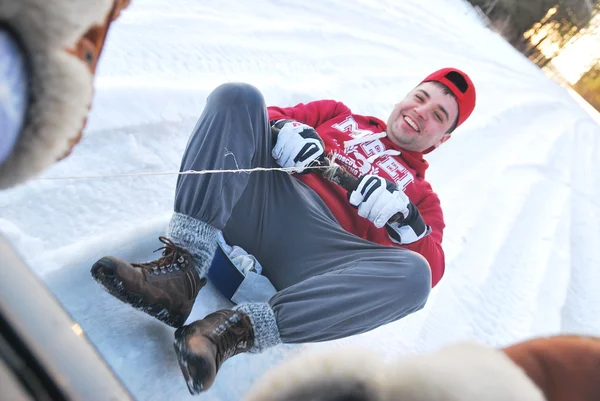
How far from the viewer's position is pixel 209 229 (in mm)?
709

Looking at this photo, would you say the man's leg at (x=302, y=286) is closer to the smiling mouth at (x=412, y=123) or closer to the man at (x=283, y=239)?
the man at (x=283, y=239)

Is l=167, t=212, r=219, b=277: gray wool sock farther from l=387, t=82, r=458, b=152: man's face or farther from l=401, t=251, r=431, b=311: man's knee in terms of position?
l=387, t=82, r=458, b=152: man's face

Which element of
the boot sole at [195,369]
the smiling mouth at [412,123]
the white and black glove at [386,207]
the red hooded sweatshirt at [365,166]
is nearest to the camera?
the boot sole at [195,369]

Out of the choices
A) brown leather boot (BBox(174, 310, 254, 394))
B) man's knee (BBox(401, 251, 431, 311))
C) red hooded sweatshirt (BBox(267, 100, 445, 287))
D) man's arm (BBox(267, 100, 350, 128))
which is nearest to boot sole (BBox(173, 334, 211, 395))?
brown leather boot (BBox(174, 310, 254, 394))

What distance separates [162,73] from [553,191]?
61.8 inches

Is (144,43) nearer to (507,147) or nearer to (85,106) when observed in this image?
(85,106)

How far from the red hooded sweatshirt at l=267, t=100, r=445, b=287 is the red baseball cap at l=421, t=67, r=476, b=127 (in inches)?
7.1

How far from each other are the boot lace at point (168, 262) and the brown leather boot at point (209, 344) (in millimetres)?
90

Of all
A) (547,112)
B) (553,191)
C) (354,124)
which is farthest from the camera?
(547,112)

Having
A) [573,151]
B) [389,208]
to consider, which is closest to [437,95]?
[389,208]

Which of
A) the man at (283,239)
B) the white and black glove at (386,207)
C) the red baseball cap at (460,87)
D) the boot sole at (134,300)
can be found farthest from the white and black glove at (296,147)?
the red baseball cap at (460,87)

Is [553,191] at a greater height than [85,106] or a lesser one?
lesser

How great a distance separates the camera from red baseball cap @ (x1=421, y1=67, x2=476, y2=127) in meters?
1.12

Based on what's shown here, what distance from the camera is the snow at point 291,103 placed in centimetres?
68
